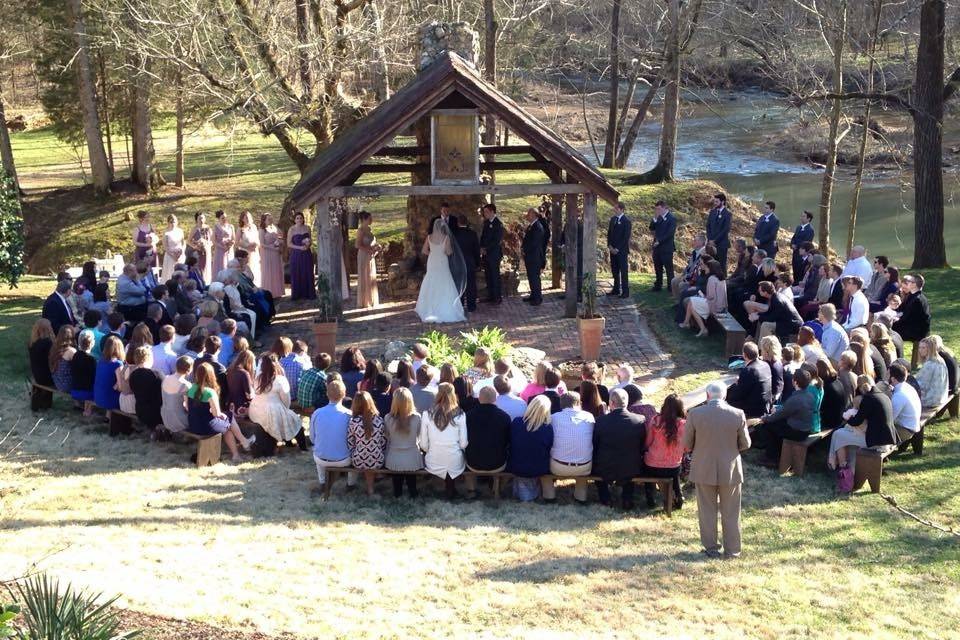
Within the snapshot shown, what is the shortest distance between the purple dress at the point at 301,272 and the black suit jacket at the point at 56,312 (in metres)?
4.59

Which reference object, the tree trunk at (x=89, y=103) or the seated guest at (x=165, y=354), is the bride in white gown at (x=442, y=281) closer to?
the seated guest at (x=165, y=354)

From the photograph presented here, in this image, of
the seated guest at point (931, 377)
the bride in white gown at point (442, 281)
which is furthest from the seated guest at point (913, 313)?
the bride in white gown at point (442, 281)

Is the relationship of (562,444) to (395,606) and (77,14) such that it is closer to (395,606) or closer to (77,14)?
(395,606)

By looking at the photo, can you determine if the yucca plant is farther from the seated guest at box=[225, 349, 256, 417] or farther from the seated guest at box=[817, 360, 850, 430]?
the seated guest at box=[817, 360, 850, 430]

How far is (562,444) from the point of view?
A: 10.2 metres

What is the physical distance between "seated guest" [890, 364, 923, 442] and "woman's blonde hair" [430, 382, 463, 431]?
14.3 feet

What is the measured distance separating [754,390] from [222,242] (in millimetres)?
10696

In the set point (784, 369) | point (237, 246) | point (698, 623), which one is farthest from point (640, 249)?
point (698, 623)

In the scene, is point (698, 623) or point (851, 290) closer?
point (698, 623)

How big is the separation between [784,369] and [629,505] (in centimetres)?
249

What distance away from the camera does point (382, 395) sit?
10.9 m

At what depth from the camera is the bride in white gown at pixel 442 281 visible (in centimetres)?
1706

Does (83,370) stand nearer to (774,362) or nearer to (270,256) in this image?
(270,256)

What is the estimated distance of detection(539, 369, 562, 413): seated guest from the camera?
10680 mm
